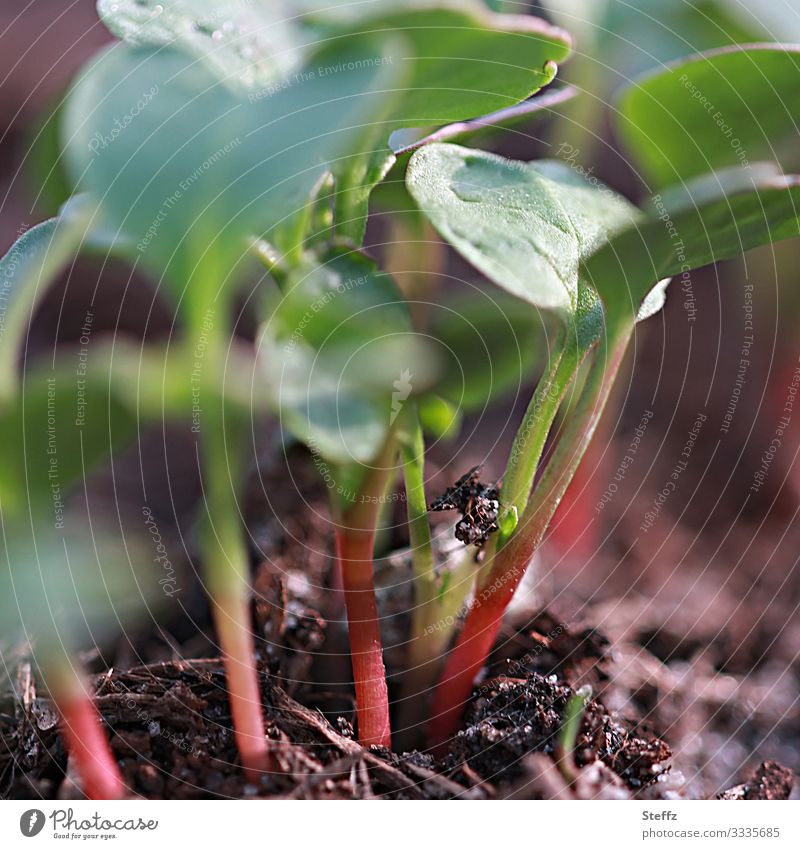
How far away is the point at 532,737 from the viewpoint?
36 cm

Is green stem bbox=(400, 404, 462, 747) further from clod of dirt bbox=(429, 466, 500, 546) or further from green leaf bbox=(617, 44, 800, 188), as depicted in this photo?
green leaf bbox=(617, 44, 800, 188)

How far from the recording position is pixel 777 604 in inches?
26.1

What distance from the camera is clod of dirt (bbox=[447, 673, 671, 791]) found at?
0.36 m

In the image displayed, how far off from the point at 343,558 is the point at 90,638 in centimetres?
20

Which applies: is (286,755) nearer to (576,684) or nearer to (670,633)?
(576,684)

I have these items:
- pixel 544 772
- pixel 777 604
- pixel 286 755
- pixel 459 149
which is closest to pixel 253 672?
pixel 286 755

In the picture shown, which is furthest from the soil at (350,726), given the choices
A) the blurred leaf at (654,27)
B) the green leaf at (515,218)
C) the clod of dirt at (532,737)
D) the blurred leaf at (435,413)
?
the blurred leaf at (654,27)

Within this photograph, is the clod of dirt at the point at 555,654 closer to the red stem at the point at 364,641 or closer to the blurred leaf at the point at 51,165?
the red stem at the point at 364,641

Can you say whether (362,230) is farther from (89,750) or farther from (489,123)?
(89,750)

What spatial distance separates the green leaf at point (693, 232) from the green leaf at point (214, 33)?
6.6 inches

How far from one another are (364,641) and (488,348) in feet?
0.68

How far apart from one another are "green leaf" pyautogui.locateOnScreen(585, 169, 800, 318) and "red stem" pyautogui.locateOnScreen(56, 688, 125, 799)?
0.30 metres

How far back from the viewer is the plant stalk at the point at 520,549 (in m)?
0.36
